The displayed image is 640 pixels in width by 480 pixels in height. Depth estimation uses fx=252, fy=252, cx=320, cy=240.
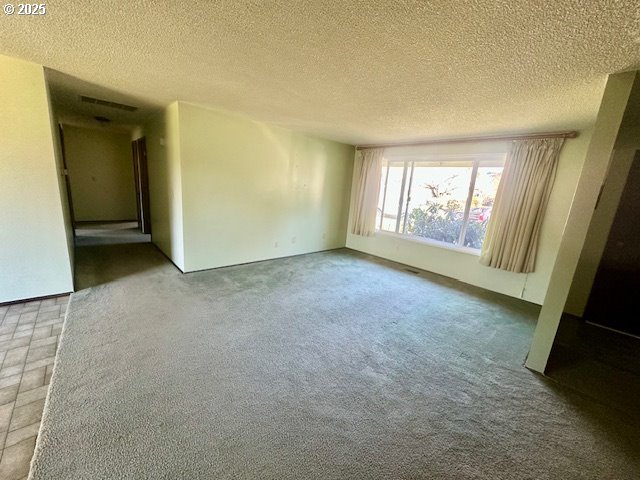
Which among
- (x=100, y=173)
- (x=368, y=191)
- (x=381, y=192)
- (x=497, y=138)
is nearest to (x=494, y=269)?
(x=497, y=138)

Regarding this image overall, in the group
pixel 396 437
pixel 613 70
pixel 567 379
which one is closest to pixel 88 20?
pixel 396 437

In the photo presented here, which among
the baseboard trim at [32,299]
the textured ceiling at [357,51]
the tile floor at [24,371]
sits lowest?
the tile floor at [24,371]

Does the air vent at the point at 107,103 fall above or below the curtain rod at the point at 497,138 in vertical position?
above

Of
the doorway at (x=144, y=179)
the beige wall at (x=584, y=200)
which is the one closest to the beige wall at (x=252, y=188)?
the doorway at (x=144, y=179)

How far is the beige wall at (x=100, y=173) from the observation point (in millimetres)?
6152

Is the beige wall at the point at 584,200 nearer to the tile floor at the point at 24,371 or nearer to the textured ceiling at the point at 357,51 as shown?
the textured ceiling at the point at 357,51

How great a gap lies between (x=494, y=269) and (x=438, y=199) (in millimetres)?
1437

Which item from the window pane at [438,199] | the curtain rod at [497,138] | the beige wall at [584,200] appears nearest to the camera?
the beige wall at [584,200]

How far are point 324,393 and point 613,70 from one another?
2.90m

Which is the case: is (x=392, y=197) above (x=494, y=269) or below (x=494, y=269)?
above

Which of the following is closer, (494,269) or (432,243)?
(494,269)

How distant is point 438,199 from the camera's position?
4.46 meters

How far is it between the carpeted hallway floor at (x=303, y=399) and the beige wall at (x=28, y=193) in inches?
17.8

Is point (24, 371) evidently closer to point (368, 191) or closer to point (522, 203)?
point (368, 191)
